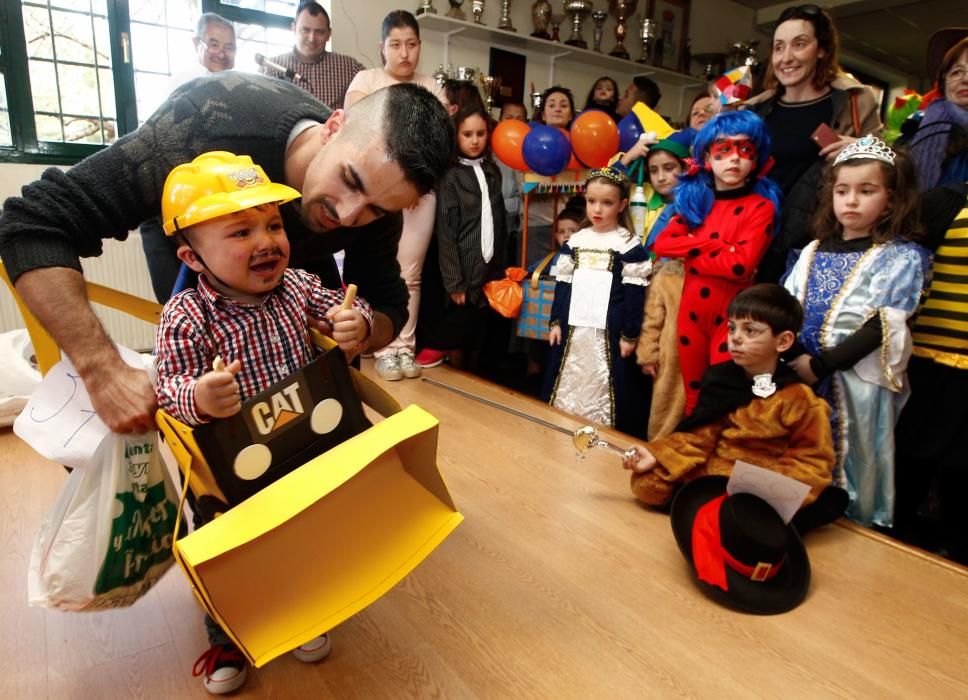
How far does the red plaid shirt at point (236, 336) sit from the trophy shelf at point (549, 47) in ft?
12.5

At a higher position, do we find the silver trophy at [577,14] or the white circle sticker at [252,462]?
the silver trophy at [577,14]

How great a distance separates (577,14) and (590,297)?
3488 mm

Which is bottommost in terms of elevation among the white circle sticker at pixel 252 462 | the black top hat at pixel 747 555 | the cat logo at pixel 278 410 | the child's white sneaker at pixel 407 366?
the child's white sneaker at pixel 407 366

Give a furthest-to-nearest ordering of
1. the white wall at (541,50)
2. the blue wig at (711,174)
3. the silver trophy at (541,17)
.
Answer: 1. the silver trophy at (541,17)
2. the white wall at (541,50)
3. the blue wig at (711,174)

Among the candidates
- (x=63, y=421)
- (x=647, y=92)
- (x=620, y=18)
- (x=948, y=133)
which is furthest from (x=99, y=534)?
(x=620, y=18)

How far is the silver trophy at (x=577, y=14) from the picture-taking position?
5098 millimetres

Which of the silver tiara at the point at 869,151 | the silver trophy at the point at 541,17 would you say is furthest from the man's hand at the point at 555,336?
the silver trophy at the point at 541,17

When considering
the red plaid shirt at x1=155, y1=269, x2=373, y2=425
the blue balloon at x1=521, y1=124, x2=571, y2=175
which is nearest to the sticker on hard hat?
the red plaid shirt at x1=155, y1=269, x2=373, y2=425

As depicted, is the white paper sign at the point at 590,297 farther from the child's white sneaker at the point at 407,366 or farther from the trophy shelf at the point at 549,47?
the trophy shelf at the point at 549,47

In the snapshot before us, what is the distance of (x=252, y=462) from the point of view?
1010mm

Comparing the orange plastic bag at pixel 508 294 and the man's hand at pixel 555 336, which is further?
the orange plastic bag at pixel 508 294

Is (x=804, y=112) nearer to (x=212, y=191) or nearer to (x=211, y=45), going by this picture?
(x=212, y=191)

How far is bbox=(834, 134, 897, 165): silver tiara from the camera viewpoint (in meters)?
1.88

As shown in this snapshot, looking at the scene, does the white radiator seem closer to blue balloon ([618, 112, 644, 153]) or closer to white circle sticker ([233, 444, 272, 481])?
blue balloon ([618, 112, 644, 153])
